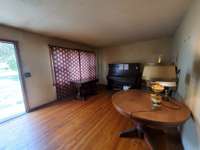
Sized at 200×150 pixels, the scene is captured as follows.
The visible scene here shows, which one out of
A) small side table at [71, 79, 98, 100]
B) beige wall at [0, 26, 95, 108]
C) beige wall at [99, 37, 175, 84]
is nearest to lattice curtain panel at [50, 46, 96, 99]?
beige wall at [0, 26, 95, 108]

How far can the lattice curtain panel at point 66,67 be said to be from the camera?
3434 millimetres

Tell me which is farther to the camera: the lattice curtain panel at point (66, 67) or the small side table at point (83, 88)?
the small side table at point (83, 88)

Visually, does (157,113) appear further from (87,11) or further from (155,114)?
(87,11)

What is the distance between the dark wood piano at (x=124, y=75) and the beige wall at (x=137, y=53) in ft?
1.65

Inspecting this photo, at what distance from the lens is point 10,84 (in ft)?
9.38

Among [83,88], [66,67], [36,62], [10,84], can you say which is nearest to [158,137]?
[83,88]

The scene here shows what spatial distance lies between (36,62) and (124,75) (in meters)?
3.28

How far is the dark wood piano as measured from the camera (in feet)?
13.9

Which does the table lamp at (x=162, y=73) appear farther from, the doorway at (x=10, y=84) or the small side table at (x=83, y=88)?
the doorway at (x=10, y=84)

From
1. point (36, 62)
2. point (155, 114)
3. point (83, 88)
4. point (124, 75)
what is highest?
point (36, 62)

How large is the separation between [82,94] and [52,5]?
285cm

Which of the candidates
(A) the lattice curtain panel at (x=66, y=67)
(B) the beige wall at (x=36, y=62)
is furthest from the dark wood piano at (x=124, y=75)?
(B) the beige wall at (x=36, y=62)

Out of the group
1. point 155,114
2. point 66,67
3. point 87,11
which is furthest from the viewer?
point 66,67

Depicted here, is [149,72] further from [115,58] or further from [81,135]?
[115,58]
